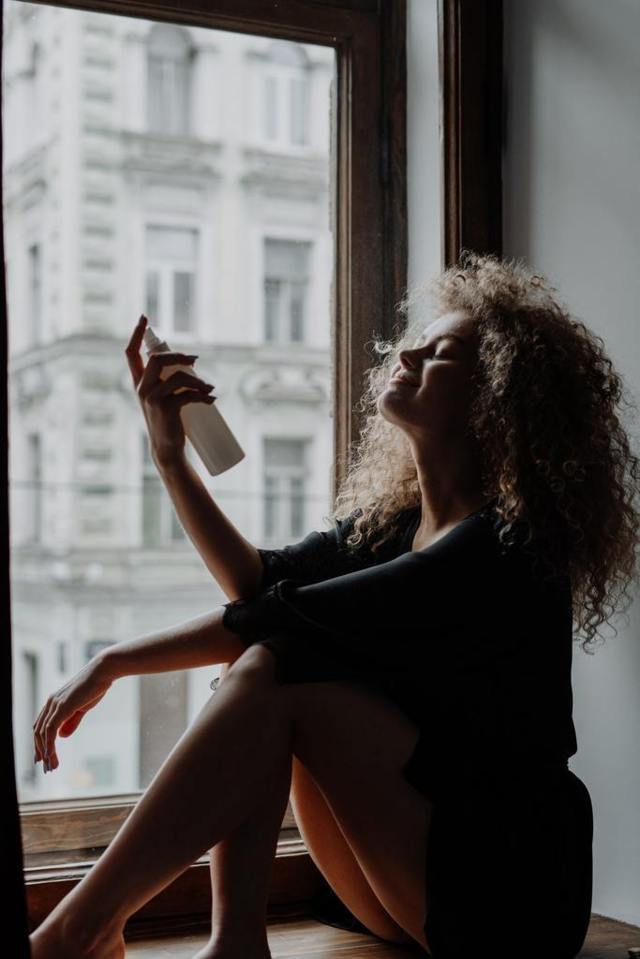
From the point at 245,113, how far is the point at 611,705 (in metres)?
1.06

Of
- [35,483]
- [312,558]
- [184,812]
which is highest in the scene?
[35,483]

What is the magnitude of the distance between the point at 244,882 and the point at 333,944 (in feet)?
→ 1.17

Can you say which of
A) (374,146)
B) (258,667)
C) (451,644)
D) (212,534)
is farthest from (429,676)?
(374,146)

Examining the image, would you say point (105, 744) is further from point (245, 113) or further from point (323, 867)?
point (245, 113)

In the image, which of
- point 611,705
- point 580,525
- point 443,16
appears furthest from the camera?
point 443,16

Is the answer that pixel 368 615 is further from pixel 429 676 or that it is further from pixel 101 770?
pixel 101 770

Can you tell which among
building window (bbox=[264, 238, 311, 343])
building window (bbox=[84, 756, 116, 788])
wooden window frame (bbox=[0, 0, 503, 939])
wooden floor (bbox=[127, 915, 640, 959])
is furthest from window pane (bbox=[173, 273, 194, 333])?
wooden floor (bbox=[127, 915, 640, 959])

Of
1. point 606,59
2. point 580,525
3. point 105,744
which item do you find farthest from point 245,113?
point 105,744

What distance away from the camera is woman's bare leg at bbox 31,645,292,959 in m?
1.29

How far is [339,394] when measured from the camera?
195cm

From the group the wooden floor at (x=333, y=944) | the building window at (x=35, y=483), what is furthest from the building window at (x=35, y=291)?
the wooden floor at (x=333, y=944)

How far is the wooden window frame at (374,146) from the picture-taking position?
6.19 feet

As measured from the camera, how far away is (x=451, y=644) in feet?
4.68

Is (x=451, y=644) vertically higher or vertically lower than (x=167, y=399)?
A: lower
